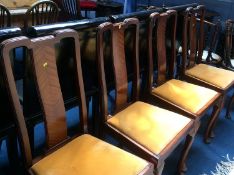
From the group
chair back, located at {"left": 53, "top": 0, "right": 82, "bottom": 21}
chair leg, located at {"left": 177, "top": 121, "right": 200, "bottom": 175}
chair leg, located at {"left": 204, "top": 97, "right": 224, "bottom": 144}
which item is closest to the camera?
chair leg, located at {"left": 177, "top": 121, "right": 200, "bottom": 175}

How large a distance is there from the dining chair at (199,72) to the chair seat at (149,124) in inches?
24.1

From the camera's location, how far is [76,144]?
1241mm

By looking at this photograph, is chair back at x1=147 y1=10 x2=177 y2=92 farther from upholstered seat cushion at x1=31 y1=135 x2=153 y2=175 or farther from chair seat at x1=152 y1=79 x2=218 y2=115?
upholstered seat cushion at x1=31 y1=135 x2=153 y2=175

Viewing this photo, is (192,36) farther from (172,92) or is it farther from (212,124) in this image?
(212,124)

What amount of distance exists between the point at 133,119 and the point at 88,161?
0.41m

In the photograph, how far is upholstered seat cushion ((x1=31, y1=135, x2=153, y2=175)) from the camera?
1.09m

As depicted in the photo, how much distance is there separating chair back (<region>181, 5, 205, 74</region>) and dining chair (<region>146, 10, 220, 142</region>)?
149 millimetres

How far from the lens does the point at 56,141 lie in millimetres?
1216

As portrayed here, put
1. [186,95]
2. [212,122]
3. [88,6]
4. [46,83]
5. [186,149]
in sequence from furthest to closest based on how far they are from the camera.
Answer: [88,6]
[212,122]
[186,95]
[186,149]
[46,83]

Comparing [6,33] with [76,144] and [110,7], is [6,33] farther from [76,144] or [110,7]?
[110,7]

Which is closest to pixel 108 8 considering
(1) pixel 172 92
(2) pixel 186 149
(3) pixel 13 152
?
(1) pixel 172 92

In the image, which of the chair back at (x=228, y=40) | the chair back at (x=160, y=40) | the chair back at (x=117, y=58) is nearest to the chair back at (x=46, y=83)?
the chair back at (x=117, y=58)

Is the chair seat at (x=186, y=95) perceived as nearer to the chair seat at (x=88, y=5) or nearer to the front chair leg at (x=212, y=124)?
the front chair leg at (x=212, y=124)

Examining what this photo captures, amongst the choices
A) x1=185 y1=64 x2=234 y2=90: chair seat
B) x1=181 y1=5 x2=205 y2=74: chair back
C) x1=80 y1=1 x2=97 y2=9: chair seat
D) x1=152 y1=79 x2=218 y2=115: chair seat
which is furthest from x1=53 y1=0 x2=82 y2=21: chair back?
x1=152 y1=79 x2=218 y2=115: chair seat
